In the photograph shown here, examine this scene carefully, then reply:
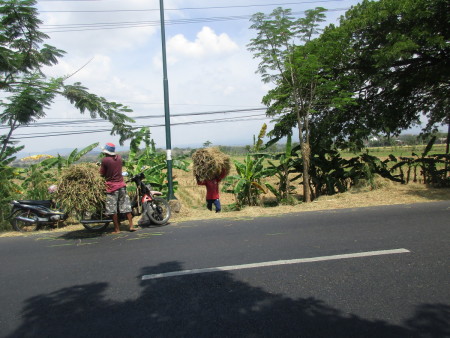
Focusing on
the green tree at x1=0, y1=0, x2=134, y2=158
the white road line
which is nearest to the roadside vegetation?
the green tree at x1=0, y1=0, x2=134, y2=158

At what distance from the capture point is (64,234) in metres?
7.29

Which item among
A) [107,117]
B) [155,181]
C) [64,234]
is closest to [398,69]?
[155,181]

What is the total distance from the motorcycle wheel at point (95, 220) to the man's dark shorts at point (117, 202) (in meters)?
0.37

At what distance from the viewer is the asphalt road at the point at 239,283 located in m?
3.01

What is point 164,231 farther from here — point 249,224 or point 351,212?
point 351,212

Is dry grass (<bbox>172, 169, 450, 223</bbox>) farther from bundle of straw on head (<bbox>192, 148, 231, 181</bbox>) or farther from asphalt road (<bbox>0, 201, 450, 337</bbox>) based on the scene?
asphalt road (<bbox>0, 201, 450, 337</bbox>)

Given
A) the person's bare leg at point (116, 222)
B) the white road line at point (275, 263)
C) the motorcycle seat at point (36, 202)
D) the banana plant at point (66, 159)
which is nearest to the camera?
the white road line at point (275, 263)

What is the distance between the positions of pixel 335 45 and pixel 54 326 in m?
9.38

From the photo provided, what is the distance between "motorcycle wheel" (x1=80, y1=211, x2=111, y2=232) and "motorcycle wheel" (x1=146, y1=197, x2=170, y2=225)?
93cm

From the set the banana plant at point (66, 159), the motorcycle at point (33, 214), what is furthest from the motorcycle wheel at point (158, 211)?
the banana plant at point (66, 159)

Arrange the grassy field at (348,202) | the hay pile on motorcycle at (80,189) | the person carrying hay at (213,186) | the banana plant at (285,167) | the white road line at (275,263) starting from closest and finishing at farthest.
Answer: the white road line at (275,263) < the hay pile on motorcycle at (80,189) < the grassy field at (348,202) < the person carrying hay at (213,186) < the banana plant at (285,167)

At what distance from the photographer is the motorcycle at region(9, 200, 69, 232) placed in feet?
25.6

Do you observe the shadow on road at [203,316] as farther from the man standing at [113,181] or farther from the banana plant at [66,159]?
the banana plant at [66,159]

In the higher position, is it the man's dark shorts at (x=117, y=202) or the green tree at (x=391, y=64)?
the green tree at (x=391, y=64)
